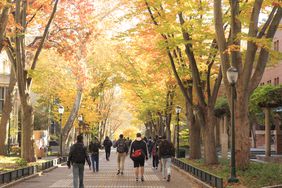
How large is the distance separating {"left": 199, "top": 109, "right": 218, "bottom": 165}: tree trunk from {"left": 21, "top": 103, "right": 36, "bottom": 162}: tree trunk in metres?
8.43

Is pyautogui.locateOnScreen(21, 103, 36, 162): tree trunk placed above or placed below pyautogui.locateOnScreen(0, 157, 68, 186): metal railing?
above

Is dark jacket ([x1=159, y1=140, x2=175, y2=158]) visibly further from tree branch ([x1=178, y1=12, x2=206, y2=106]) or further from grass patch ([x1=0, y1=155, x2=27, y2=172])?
grass patch ([x1=0, y1=155, x2=27, y2=172])

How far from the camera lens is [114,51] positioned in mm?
49844

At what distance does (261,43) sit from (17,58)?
12.3 metres

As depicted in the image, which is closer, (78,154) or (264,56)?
(78,154)

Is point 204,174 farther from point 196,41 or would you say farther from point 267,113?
point 267,113

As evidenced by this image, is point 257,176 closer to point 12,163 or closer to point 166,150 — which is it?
point 166,150

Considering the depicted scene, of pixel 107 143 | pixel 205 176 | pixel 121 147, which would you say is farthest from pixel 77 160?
pixel 107 143

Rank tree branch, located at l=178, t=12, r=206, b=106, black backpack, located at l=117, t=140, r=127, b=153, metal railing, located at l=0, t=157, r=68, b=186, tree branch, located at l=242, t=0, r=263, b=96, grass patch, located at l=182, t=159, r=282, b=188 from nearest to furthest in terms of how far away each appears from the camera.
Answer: grass patch, located at l=182, t=159, r=282, b=188, tree branch, located at l=242, t=0, r=263, b=96, metal railing, located at l=0, t=157, r=68, b=186, tree branch, located at l=178, t=12, r=206, b=106, black backpack, located at l=117, t=140, r=127, b=153

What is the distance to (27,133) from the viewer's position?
88.7ft

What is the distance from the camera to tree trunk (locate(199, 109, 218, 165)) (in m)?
24.4

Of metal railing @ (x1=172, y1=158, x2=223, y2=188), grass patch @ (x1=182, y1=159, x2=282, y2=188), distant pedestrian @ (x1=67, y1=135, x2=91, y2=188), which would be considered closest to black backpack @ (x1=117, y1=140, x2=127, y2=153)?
metal railing @ (x1=172, y1=158, x2=223, y2=188)

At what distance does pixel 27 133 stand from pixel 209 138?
8905mm

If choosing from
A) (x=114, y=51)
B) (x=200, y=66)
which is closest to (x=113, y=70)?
(x=114, y=51)
